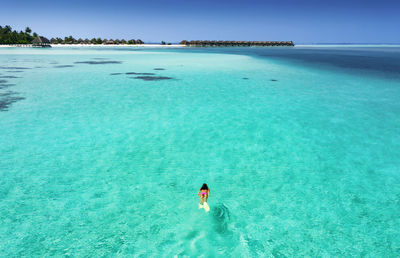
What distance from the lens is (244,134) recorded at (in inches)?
656

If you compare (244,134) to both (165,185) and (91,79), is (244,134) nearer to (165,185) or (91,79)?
(165,185)

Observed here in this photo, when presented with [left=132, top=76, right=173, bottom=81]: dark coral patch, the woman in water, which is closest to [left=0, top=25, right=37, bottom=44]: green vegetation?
[left=132, top=76, right=173, bottom=81]: dark coral patch

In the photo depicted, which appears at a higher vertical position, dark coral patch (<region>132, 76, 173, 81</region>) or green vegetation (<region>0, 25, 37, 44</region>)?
green vegetation (<region>0, 25, 37, 44</region>)

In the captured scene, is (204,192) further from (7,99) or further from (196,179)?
(7,99)

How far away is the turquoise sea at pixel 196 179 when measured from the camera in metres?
7.77

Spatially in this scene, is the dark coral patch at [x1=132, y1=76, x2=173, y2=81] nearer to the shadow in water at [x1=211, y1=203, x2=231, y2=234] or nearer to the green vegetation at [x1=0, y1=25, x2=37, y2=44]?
the shadow in water at [x1=211, y1=203, x2=231, y2=234]

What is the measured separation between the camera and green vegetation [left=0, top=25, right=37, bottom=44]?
484ft

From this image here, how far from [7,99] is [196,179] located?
22645mm

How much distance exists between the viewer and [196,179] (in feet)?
36.8

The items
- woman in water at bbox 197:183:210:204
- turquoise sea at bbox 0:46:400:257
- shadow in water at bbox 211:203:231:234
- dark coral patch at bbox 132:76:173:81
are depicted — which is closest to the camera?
A: turquoise sea at bbox 0:46:400:257

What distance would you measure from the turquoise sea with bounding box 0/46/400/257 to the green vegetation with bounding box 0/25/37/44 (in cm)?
16433

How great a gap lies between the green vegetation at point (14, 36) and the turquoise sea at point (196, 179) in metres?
164

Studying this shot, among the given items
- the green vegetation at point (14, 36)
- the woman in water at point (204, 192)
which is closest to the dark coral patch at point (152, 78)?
the woman in water at point (204, 192)

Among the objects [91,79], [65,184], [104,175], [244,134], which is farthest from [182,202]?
[91,79]
